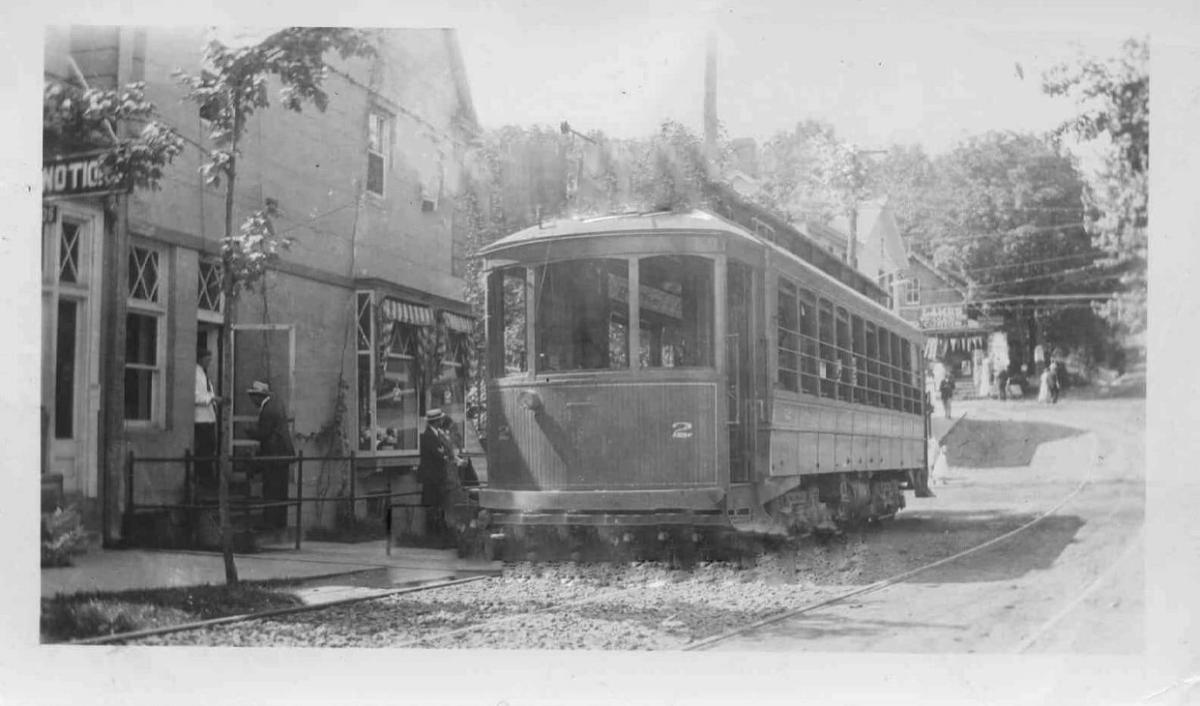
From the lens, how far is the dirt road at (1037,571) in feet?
17.5

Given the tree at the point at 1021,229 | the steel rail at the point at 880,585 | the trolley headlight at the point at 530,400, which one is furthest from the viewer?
the trolley headlight at the point at 530,400

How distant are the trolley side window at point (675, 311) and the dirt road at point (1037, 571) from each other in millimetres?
1353

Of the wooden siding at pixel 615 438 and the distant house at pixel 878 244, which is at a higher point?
the distant house at pixel 878 244

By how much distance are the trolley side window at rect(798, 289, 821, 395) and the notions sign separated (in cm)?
349

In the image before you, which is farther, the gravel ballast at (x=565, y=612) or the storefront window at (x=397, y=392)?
the storefront window at (x=397, y=392)

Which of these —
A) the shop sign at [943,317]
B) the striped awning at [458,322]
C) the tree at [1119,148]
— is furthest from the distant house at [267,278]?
the tree at [1119,148]

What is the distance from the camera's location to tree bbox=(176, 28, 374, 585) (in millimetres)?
5562

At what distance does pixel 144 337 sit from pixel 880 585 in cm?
371

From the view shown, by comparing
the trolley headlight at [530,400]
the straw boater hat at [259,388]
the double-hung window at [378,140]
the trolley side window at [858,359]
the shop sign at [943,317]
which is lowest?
the trolley headlight at [530,400]

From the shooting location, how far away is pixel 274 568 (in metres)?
5.64

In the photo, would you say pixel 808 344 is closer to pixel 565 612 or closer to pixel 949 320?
pixel 949 320

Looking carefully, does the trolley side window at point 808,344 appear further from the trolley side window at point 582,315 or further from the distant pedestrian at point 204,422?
the distant pedestrian at point 204,422

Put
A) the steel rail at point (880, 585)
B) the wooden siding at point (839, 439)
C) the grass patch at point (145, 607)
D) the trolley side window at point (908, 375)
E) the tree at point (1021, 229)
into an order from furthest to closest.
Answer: the trolley side window at point (908, 375) → the wooden siding at point (839, 439) → the tree at point (1021, 229) → the grass patch at point (145, 607) → the steel rail at point (880, 585)

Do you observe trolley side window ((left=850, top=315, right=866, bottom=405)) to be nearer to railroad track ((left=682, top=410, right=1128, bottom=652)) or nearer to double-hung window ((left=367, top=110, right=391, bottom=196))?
railroad track ((left=682, top=410, right=1128, bottom=652))
